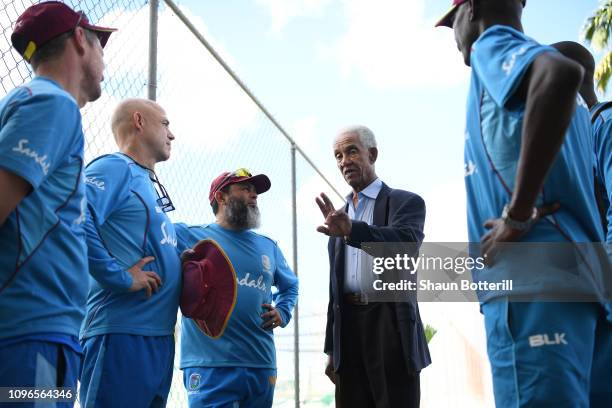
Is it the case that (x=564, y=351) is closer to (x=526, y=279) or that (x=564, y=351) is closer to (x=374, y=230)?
(x=526, y=279)

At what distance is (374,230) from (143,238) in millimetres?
1166

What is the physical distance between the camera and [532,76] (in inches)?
54.9

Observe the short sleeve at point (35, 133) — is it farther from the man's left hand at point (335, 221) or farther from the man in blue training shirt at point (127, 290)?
the man's left hand at point (335, 221)

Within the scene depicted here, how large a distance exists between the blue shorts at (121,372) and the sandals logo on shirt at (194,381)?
2.21 ft

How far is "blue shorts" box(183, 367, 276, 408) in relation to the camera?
10.4ft

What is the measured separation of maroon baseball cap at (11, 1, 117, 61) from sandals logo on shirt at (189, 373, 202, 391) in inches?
78.1

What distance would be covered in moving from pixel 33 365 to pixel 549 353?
1.32 metres

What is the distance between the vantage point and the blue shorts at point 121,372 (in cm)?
237

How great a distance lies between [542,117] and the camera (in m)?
1.36

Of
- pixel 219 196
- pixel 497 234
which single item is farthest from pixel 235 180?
pixel 497 234

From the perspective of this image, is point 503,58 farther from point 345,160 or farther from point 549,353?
point 345,160

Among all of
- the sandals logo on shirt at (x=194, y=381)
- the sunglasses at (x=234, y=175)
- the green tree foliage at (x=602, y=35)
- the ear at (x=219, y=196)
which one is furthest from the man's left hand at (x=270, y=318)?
the green tree foliage at (x=602, y=35)

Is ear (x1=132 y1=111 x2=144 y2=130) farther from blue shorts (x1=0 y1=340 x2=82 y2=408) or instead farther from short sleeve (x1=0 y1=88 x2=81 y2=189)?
blue shorts (x1=0 y1=340 x2=82 y2=408)

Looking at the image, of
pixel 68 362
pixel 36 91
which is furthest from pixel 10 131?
pixel 68 362
